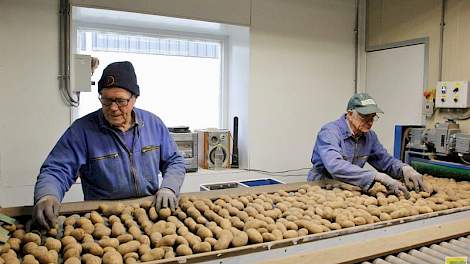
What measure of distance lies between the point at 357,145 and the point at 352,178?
511 millimetres

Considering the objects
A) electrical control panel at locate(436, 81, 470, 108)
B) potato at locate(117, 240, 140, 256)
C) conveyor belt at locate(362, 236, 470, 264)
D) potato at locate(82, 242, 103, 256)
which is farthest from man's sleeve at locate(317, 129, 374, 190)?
electrical control panel at locate(436, 81, 470, 108)

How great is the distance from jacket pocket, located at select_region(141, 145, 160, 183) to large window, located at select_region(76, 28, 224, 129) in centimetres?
175

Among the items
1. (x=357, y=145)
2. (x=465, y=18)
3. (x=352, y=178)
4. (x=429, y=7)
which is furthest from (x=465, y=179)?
(x=429, y=7)

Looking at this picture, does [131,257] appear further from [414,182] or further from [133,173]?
[414,182]

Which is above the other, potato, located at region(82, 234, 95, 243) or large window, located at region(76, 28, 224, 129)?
large window, located at region(76, 28, 224, 129)

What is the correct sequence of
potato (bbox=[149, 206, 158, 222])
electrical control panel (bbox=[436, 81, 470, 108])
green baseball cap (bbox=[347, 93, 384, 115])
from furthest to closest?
electrical control panel (bbox=[436, 81, 470, 108]), green baseball cap (bbox=[347, 93, 384, 115]), potato (bbox=[149, 206, 158, 222])

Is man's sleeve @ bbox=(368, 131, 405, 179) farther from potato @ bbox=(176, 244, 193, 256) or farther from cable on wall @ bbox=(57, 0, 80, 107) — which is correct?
cable on wall @ bbox=(57, 0, 80, 107)

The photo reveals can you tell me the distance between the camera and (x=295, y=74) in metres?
3.99

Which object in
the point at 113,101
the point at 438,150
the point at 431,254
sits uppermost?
the point at 113,101

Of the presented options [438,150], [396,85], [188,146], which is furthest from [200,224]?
[396,85]

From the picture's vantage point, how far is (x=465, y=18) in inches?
132

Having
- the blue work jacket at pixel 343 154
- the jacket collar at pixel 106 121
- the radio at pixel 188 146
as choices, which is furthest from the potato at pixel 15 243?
the radio at pixel 188 146

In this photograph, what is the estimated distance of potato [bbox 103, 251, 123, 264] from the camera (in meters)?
1.13

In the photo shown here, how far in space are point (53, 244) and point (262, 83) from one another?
9.25 ft
